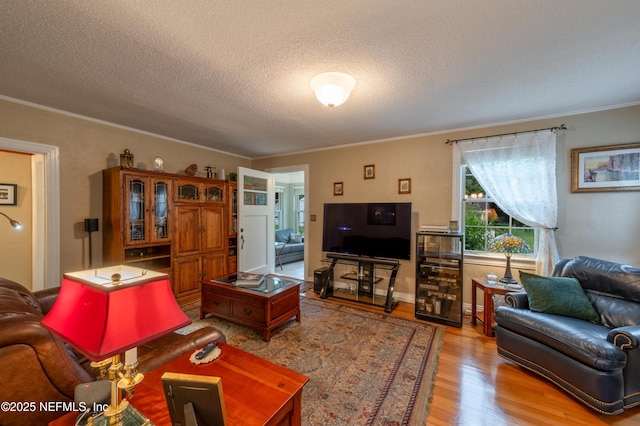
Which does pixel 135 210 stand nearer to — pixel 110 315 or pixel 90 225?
pixel 90 225

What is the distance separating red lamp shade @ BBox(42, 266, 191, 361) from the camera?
0.76 metres

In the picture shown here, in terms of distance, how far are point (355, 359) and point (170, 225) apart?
2.99 meters

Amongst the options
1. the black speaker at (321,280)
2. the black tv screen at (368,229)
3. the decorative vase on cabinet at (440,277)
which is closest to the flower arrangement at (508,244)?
the decorative vase on cabinet at (440,277)

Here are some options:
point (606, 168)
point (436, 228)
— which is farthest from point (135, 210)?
point (606, 168)

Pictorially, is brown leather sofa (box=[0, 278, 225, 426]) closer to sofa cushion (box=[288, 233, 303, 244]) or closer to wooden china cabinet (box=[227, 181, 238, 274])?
wooden china cabinet (box=[227, 181, 238, 274])

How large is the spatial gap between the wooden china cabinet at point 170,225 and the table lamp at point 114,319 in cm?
284

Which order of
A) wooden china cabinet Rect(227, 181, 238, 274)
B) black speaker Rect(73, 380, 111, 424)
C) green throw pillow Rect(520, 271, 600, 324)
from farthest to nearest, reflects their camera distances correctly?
wooden china cabinet Rect(227, 181, 238, 274), green throw pillow Rect(520, 271, 600, 324), black speaker Rect(73, 380, 111, 424)

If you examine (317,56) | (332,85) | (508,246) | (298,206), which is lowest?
(508,246)

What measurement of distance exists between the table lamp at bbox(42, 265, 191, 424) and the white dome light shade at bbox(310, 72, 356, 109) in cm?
184

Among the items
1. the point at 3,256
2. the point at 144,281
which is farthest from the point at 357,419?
the point at 3,256

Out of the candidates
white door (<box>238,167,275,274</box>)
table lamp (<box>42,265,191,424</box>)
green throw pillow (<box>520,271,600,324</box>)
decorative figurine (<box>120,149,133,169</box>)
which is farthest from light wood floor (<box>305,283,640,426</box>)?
decorative figurine (<box>120,149,133,169</box>)

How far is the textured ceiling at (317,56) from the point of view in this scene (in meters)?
1.50

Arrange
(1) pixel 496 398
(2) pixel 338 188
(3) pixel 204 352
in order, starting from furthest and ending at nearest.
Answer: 1. (2) pixel 338 188
2. (1) pixel 496 398
3. (3) pixel 204 352

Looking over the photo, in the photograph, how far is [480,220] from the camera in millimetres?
3516
